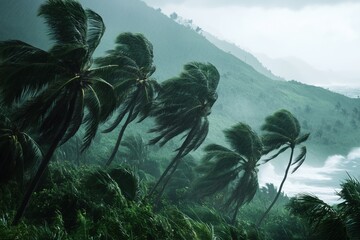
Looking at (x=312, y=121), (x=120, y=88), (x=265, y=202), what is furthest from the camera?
(x=312, y=121)

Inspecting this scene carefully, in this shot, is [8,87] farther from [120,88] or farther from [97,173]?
[120,88]

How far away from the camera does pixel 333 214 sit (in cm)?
796

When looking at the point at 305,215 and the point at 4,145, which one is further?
the point at 4,145

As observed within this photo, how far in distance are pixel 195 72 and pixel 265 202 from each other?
29869 mm

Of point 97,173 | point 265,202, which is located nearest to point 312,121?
point 265,202

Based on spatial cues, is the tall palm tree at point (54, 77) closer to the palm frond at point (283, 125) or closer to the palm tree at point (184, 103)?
the palm tree at point (184, 103)

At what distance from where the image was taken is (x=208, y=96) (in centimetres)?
2333

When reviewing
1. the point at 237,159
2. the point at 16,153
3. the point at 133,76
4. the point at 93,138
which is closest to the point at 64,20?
the point at 93,138

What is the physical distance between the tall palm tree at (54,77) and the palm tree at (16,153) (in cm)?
76

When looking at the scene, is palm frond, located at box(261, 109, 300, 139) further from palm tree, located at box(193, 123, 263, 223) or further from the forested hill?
the forested hill

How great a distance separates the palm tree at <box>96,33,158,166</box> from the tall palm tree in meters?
5.82

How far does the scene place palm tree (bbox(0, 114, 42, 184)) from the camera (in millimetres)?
12711

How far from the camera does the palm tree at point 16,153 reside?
41.7 ft

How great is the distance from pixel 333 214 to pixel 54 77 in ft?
32.4
